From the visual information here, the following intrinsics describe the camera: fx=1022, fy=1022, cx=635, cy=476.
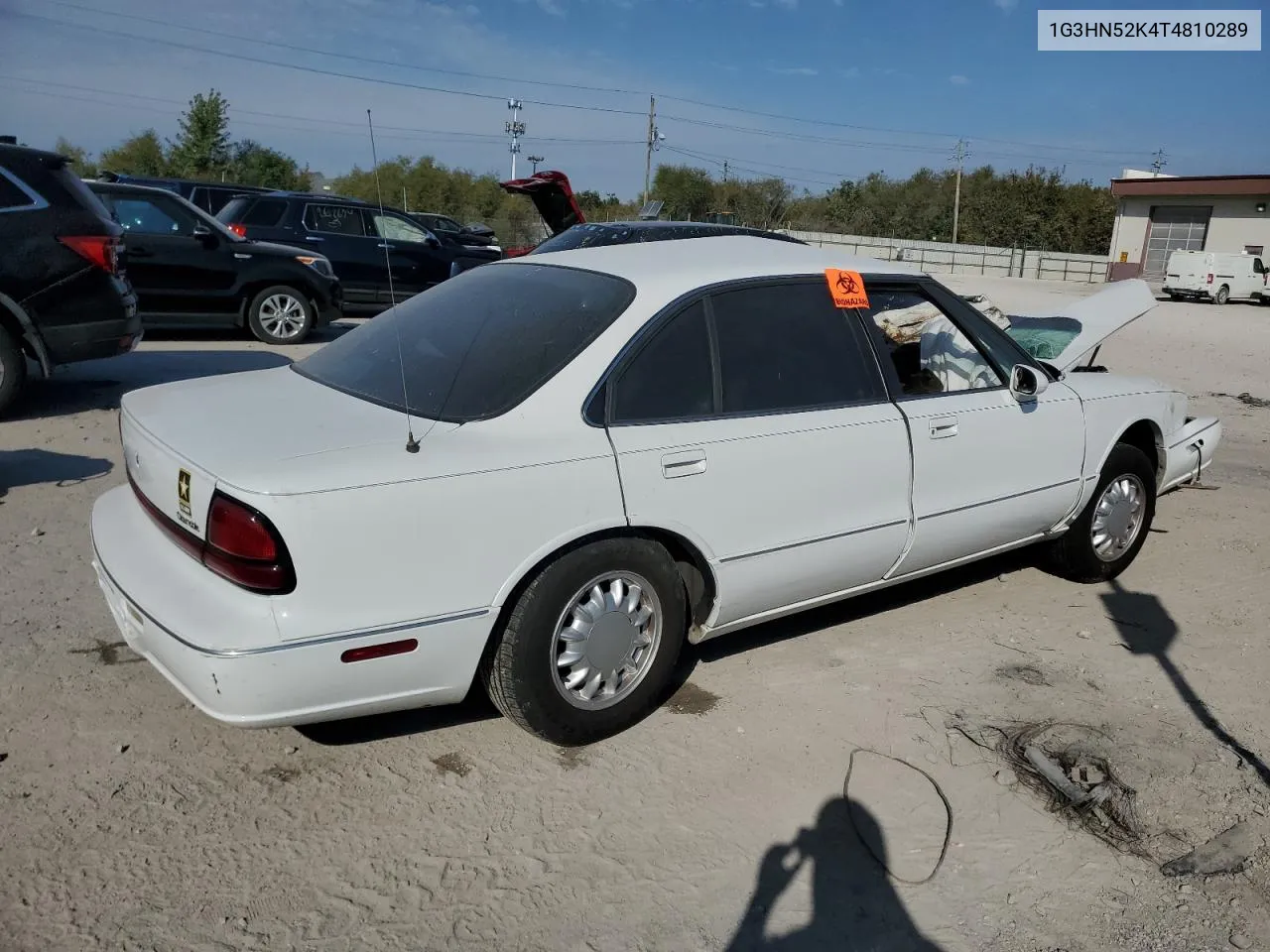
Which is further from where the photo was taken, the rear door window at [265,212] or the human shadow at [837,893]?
the rear door window at [265,212]

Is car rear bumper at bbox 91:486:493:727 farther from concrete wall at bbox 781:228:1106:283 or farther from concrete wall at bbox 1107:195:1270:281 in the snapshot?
concrete wall at bbox 781:228:1106:283

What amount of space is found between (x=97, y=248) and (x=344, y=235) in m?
6.77

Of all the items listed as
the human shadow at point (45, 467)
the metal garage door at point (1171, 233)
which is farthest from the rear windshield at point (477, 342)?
the metal garage door at point (1171, 233)

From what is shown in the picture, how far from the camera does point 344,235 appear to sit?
549 inches

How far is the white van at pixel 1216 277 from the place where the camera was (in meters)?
31.4

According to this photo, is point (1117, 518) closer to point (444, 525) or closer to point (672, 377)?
point (672, 377)

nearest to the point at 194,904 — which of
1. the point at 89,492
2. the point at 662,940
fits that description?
the point at 662,940

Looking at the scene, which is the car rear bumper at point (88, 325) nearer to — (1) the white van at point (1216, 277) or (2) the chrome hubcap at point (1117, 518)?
(2) the chrome hubcap at point (1117, 518)

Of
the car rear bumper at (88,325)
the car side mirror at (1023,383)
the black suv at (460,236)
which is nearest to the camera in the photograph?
the car side mirror at (1023,383)

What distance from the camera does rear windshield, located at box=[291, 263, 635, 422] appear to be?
3334 millimetres

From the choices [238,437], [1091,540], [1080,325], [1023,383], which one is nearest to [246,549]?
[238,437]

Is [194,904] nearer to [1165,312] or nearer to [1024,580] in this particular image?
[1024,580]

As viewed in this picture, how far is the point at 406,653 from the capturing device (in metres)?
2.93

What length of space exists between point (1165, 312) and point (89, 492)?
25373mm
